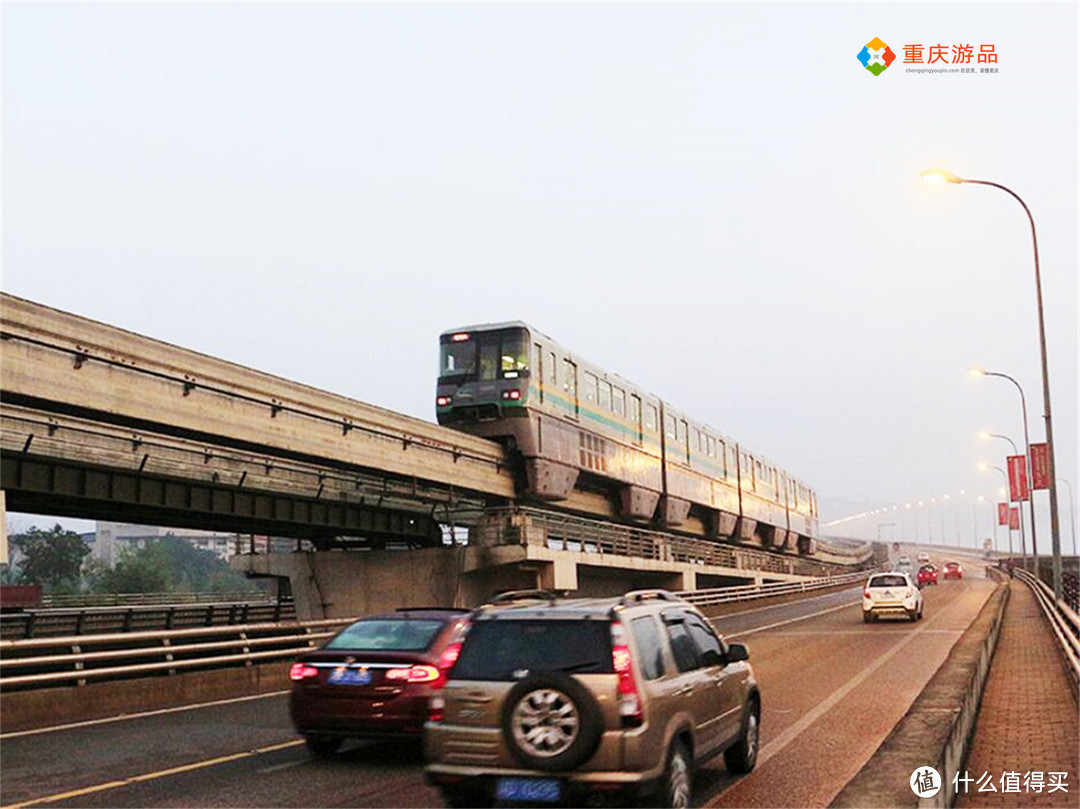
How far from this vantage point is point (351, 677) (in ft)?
36.3

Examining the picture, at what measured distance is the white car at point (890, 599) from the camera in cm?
3447

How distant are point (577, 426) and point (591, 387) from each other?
2.07 m

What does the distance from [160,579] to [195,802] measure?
416 feet

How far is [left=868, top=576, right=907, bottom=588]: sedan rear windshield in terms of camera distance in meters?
35.2

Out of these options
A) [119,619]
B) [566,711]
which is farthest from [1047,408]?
[119,619]

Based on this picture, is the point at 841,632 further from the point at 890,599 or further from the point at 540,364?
the point at 540,364

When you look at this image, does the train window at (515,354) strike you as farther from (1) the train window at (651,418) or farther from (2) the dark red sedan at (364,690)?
(2) the dark red sedan at (364,690)

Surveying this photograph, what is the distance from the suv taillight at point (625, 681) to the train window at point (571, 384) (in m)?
31.6

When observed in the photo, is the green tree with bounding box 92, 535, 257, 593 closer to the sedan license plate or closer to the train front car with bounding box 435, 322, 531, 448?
the train front car with bounding box 435, 322, 531, 448

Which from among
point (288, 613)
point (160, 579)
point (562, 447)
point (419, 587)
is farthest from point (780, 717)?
point (160, 579)

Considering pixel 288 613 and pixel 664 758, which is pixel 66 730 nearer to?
pixel 664 758

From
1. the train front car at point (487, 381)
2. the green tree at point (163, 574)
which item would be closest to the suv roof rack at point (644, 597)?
the train front car at point (487, 381)

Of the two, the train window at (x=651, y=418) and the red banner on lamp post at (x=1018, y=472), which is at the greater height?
the train window at (x=651, y=418)

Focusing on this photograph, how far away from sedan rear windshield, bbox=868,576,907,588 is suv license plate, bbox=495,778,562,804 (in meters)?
29.8
